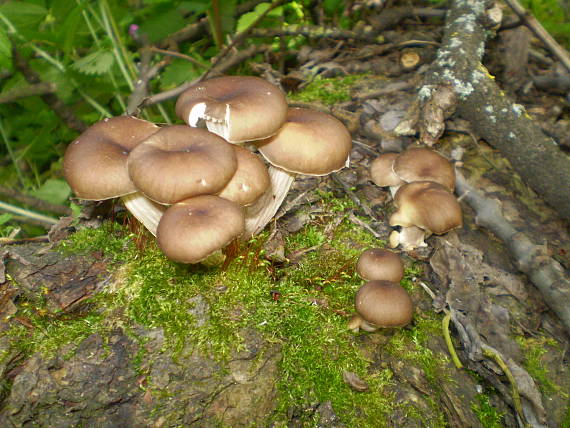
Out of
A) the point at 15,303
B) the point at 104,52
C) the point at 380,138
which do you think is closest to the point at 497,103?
the point at 380,138

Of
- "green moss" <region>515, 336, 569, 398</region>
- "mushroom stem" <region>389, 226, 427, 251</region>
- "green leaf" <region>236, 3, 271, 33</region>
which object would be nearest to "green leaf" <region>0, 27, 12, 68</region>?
"green leaf" <region>236, 3, 271, 33</region>

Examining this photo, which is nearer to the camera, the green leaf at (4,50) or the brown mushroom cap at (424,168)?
the green leaf at (4,50)

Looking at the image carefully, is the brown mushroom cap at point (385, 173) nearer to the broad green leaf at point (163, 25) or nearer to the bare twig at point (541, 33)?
the bare twig at point (541, 33)

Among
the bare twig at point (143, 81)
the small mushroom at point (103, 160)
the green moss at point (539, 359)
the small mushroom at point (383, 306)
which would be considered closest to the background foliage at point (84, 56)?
the bare twig at point (143, 81)

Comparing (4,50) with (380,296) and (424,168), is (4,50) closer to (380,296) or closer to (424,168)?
(380,296)

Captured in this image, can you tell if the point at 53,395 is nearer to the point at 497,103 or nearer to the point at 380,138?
the point at 380,138

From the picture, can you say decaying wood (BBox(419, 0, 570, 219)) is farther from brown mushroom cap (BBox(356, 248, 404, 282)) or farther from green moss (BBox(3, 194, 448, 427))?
brown mushroom cap (BBox(356, 248, 404, 282))
